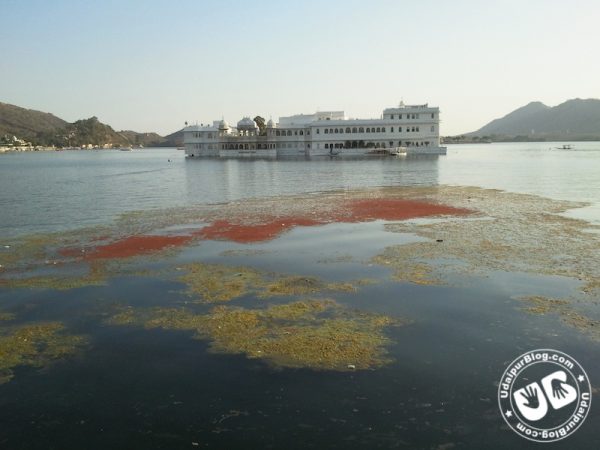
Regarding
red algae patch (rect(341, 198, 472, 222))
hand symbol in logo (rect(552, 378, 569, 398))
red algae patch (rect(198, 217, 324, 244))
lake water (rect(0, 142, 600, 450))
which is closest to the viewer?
lake water (rect(0, 142, 600, 450))

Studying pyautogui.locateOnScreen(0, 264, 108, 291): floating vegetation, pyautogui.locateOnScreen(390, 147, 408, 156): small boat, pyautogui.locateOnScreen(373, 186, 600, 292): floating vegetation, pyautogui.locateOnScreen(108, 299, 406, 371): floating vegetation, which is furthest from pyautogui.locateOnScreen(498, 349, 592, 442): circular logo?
pyautogui.locateOnScreen(390, 147, 408, 156): small boat

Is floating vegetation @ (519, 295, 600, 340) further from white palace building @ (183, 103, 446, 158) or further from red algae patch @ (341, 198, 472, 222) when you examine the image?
white palace building @ (183, 103, 446, 158)

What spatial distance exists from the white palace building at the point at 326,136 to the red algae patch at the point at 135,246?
92521 mm

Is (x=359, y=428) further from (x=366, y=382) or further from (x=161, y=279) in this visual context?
(x=161, y=279)

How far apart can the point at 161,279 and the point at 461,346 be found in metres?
9.95

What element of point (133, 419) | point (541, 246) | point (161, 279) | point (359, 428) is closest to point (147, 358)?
point (133, 419)

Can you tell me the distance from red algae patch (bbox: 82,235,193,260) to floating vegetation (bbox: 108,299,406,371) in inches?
297

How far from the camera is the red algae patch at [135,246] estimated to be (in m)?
20.5

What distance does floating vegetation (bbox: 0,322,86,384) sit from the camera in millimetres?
10438

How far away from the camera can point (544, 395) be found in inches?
349

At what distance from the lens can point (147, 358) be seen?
10578 millimetres

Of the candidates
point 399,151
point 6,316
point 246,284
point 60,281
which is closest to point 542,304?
point 246,284

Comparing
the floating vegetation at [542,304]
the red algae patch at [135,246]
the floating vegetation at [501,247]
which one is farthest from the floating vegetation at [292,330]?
the red algae patch at [135,246]

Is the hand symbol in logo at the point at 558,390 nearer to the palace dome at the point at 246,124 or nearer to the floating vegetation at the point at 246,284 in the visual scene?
the floating vegetation at the point at 246,284
